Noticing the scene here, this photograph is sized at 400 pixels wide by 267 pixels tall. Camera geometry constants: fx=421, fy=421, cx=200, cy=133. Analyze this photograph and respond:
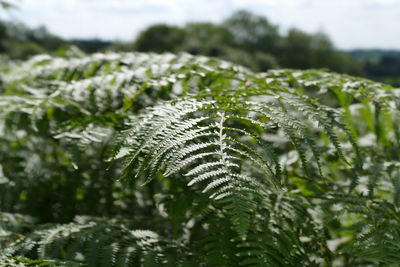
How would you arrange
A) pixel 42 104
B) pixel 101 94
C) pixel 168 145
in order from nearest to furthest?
pixel 168 145 → pixel 42 104 → pixel 101 94

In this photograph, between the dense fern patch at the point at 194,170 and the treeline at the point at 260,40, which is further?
the treeline at the point at 260,40

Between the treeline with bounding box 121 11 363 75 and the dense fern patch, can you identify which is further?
the treeline with bounding box 121 11 363 75

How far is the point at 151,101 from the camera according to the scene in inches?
61.5

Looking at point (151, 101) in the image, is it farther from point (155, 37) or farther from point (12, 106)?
point (155, 37)

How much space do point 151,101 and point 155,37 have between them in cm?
6746

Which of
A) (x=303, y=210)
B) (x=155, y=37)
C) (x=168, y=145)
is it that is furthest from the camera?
(x=155, y=37)

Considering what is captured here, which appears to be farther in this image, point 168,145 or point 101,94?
point 101,94

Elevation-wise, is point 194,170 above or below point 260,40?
below

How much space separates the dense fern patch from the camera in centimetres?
92

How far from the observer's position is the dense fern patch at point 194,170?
36.2 inches

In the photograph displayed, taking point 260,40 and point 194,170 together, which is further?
point 260,40

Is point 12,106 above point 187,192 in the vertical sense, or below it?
above

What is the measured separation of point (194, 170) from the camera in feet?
2.56

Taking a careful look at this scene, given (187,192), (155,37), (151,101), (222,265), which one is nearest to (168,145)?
(222,265)
